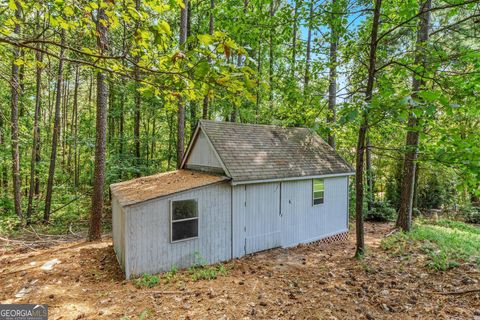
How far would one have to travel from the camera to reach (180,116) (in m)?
11.9

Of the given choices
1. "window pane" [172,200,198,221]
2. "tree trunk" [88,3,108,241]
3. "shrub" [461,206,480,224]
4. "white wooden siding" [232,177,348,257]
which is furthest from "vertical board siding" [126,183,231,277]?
"shrub" [461,206,480,224]

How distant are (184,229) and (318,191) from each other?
17.5 feet

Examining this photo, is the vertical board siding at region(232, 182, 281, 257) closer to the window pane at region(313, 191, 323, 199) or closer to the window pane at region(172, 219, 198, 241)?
the window pane at region(172, 219, 198, 241)

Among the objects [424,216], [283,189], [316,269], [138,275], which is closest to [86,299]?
[138,275]

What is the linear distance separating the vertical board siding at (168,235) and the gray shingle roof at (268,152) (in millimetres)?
976

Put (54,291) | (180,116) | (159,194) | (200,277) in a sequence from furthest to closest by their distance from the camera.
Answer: (180,116) → (159,194) → (200,277) → (54,291)

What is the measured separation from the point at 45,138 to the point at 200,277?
736 inches

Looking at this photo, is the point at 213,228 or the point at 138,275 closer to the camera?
the point at 138,275

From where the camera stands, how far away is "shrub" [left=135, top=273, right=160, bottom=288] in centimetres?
563

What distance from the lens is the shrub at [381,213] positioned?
1409 cm

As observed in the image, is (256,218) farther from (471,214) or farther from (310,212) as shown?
(471,214)

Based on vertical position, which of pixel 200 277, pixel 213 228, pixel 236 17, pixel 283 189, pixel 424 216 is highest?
pixel 236 17

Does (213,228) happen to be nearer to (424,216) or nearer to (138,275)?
(138,275)

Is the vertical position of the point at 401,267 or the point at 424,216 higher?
the point at 401,267
